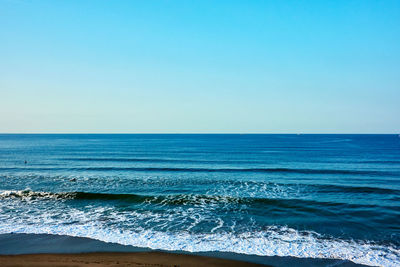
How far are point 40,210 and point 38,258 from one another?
8.98 m

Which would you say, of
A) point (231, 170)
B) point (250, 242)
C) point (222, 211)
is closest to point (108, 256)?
point (250, 242)

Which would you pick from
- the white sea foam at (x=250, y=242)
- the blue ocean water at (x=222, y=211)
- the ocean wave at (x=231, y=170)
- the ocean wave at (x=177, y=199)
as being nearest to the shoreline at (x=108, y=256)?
the white sea foam at (x=250, y=242)

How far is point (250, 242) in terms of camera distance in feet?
45.0

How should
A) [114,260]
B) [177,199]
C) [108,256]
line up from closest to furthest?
1. [114,260]
2. [108,256]
3. [177,199]

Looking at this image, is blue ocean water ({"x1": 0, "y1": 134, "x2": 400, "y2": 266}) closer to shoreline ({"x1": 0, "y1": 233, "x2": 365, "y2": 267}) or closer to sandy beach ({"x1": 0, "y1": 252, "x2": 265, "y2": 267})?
shoreline ({"x1": 0, "y1": 233, "x2": 365, "y2": 267})

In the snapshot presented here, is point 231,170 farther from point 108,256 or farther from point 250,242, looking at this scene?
point 108,256

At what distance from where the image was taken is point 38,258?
1174 centimetres

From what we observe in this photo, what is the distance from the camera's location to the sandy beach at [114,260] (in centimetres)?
1123

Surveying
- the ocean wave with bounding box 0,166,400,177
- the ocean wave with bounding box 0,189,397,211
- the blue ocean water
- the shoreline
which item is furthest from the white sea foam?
the ocean wave with bounding box 0,166,400,177

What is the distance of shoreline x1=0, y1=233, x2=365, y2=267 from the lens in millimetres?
11445

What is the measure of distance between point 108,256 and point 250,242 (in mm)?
6947

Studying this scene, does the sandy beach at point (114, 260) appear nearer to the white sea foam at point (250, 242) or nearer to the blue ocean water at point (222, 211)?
the white sea foam at point (250, 242)

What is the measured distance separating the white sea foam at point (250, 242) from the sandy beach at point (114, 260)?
1.01m

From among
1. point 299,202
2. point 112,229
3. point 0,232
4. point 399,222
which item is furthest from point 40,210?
point 399,222
